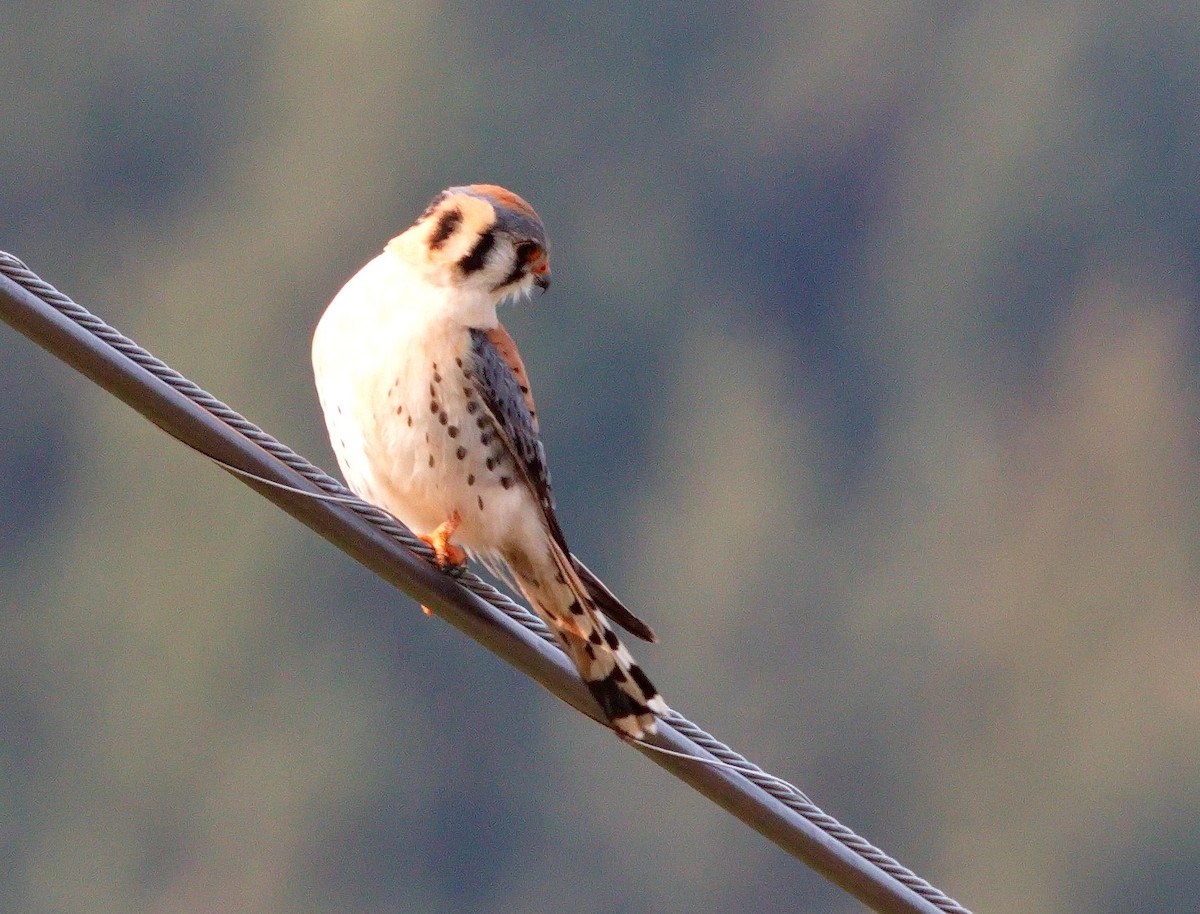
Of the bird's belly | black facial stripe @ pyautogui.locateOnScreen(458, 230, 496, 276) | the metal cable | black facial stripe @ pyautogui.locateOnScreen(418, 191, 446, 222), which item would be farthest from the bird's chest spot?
the metal cable

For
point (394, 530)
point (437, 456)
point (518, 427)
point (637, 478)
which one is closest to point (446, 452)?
point (437, 456)

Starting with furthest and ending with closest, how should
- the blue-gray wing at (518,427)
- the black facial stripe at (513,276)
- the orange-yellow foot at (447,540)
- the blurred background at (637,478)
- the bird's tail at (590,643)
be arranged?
1. the blurred background at (637,478)
2. the black facial stripe at (513,276)
3. the blue-gray wing at (518,427)
4. the orange-yellow foot at (447,540)
5. the bird's tail at (590,643)

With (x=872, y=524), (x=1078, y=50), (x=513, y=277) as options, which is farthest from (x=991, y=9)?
(x=513, y=277)

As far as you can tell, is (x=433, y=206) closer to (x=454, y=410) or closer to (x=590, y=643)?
(x=454, y=410)

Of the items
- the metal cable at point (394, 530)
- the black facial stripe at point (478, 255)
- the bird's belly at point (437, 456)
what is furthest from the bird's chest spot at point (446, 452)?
the metal cable at point (394, 530)

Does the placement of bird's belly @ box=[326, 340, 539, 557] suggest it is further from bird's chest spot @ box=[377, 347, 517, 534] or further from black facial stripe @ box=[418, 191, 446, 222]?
black facial stripe @ box=[418, 191, 446, 222]

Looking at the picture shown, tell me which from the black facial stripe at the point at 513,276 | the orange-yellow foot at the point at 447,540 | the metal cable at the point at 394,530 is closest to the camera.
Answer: the metal cable at the point at 394,530

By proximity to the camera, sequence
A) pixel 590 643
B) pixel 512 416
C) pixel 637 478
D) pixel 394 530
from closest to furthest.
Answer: pixel 394 530 → pixel 590 643 → pixel 512 416 → pixel 637 478

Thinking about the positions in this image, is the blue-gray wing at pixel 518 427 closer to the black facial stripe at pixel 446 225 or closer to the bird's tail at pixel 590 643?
the bird's tail at pixel 590 643
